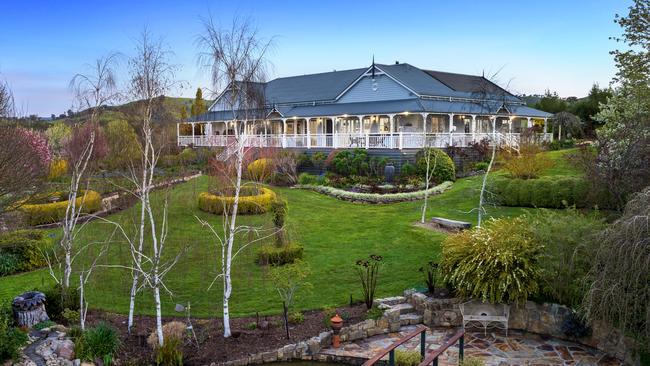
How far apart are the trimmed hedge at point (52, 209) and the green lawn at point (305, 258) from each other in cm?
240

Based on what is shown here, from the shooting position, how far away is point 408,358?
26.9 ft

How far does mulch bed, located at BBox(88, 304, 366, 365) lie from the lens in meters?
8.17

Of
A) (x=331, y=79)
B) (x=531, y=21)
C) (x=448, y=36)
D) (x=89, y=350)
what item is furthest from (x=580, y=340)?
(x=331, y=79)

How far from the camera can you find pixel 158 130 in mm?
9273

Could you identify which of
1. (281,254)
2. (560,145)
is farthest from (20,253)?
(560,145)

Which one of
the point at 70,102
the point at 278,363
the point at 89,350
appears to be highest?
the point at 70,102

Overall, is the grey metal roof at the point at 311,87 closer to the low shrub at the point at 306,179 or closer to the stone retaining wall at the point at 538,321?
the low shrub at the point at 306,179

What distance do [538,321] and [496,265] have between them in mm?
1345

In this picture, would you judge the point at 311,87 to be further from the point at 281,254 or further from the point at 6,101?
the point at 6,101

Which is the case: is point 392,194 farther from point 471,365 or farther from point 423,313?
point 471,365

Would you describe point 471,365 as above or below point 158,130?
below

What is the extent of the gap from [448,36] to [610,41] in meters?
10.6

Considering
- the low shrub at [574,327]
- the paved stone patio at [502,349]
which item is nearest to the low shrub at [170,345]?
the paved stone patio at [502,349]

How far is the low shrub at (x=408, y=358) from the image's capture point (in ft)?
26.7
